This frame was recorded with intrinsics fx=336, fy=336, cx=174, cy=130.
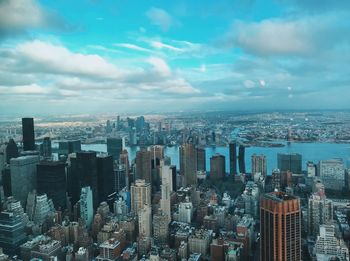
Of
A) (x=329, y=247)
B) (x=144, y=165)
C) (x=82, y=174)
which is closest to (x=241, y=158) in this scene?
(x=144, y=165)

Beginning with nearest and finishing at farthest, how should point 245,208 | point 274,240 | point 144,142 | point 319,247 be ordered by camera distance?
point 274,240, point 319,247, point 245,208, point 144,142

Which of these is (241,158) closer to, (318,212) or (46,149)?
(318,212)

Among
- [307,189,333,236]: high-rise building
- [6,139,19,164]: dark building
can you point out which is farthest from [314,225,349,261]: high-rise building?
[6,139,19,164]: dark building

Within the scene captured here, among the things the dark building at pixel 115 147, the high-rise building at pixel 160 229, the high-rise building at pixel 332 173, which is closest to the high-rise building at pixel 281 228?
the high-rise building at pixel 160 229

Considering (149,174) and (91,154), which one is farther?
(149,174)

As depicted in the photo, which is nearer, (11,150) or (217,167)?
(11,150)

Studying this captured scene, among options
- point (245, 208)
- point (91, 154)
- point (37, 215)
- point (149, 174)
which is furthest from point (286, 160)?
point (37, 215)

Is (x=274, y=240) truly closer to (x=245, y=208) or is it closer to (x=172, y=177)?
(x=245, y=208)
